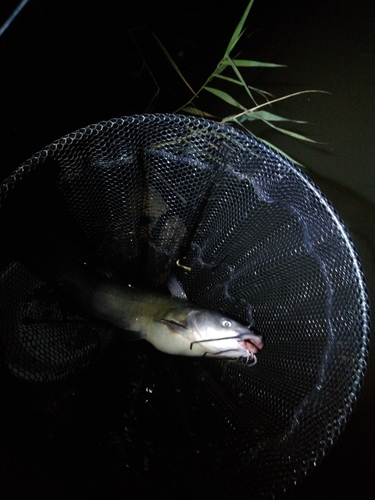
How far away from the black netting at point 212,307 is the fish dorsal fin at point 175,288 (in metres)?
0.11

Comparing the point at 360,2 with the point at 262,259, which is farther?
the point at 360,2

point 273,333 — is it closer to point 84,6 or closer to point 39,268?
point 39,268

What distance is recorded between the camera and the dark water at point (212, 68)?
1.72 metres

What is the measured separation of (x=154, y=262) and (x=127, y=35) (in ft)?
3.53

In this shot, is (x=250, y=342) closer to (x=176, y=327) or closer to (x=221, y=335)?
(x=221, y=335)

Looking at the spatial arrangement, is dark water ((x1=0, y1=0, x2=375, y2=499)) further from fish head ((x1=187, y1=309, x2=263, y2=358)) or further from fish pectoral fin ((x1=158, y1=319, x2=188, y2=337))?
fish pectoral fin ((x1=158, y1=319, x2=188, y2=337))

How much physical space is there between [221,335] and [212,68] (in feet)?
4.86

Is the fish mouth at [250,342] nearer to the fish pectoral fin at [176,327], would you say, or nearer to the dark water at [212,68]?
the fish pectoral fin at [176,327]

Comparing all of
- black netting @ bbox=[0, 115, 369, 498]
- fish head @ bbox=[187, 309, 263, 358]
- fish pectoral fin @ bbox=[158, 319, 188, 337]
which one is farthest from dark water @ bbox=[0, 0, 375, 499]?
fish pectoral fin @ bbox=[158, 319, 188, 337]

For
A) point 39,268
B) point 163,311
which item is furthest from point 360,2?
point 39,268

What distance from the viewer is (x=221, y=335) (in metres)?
1.45

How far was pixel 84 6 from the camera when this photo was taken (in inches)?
70.2

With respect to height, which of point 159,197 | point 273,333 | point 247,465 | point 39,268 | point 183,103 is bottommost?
point 247,465

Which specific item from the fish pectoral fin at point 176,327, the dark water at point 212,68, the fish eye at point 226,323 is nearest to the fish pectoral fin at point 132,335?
the fish pectoral fin at point 176,327
